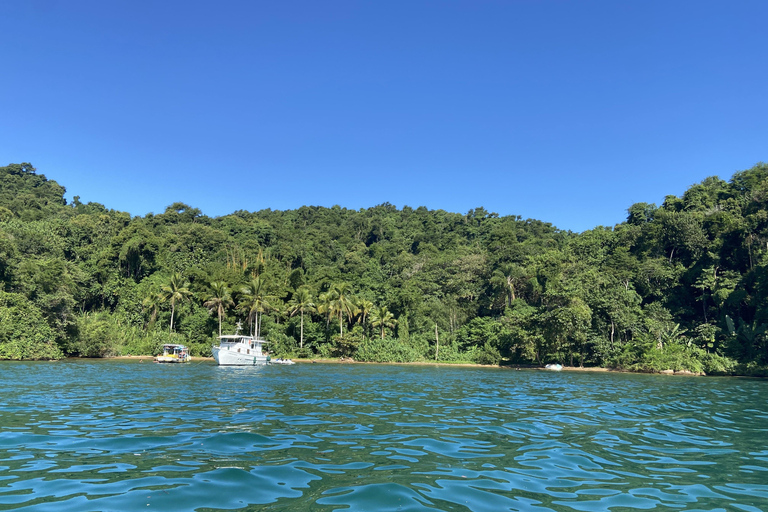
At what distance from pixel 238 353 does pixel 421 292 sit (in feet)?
131

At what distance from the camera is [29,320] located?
4566 cm

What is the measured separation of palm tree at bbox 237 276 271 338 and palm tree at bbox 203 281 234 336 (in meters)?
2.09

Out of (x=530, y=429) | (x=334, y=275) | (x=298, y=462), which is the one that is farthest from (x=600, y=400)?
(x=334, y=275)

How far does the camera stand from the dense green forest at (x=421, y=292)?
49.2 m

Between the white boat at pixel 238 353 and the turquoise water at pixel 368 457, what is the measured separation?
32.2 metres

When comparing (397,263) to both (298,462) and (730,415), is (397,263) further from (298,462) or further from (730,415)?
(298,462)

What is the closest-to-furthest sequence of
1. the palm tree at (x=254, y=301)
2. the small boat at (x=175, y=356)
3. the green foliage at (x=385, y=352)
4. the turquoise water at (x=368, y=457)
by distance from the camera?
1. the turquoise water at (x=368, y=457)
2. the small boat at (x=175, y=356)
3. the palm tree at (x=254, y=301)
4. the green foliage at (x=385, y=352)

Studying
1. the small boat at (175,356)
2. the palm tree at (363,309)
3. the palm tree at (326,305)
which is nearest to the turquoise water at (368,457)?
the small boat at (175,356)

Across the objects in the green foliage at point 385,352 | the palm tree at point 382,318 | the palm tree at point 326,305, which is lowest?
the green foliage at point 385,352

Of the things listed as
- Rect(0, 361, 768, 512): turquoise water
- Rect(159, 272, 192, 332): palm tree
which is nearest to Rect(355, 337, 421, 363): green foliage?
Rect(159, 272, 192, 332): palm tree

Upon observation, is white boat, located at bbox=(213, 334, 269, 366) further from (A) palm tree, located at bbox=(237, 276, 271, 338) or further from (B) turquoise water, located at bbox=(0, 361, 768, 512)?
(B) turquoise water, located at bbox=(0, 361, 768, 512)

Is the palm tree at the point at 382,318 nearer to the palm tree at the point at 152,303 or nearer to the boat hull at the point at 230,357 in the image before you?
the boat hull at the point at 230,357

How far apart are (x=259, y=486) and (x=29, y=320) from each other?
52.0 m

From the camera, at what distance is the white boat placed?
46.8m
